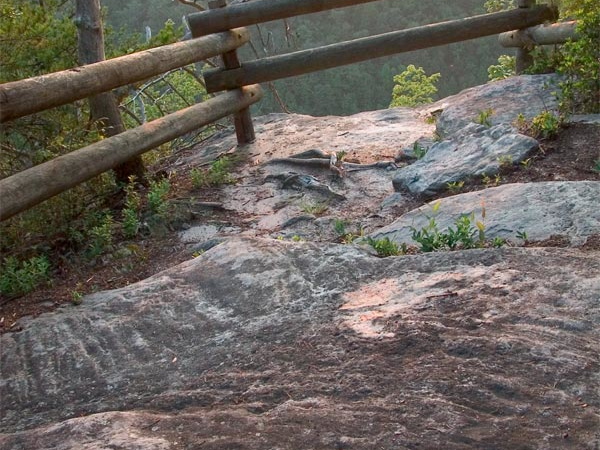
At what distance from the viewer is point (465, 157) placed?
511 centimetres

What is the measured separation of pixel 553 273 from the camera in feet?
9.95

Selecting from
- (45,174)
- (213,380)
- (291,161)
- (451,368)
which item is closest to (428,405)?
(451,368)

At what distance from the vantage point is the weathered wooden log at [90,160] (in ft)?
13.1

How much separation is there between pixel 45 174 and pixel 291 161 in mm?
2629

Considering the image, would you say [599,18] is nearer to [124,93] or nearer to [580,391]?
[580,391]

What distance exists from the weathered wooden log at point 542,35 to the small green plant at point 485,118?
3.11 ft

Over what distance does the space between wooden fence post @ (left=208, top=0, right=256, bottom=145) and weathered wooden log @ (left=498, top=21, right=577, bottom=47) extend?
260 centimetres

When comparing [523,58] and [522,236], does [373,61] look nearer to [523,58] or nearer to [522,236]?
[523,58]

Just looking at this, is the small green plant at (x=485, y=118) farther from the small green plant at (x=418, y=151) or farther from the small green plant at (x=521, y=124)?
the small green plant at (x=418, y=151)

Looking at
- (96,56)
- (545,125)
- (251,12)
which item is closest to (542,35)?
(545,125)

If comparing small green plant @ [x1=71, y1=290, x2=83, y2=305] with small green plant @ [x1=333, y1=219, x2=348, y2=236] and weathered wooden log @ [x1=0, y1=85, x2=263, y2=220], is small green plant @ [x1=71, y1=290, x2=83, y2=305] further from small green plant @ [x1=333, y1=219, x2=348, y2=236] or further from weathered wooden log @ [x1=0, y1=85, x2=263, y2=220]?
small green plant @ [x1=333, y1=219, x2=348, y2=236]

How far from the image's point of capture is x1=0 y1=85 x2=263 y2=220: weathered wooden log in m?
4.01

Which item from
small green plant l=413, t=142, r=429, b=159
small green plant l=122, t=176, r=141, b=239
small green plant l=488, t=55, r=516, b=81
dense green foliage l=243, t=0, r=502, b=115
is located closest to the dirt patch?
small green plant l=122, t=176, r=141, b=239

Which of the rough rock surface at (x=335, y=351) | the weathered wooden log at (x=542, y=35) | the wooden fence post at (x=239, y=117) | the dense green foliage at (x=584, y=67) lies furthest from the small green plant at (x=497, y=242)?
the wooden fence post at (x=239, y=117)
